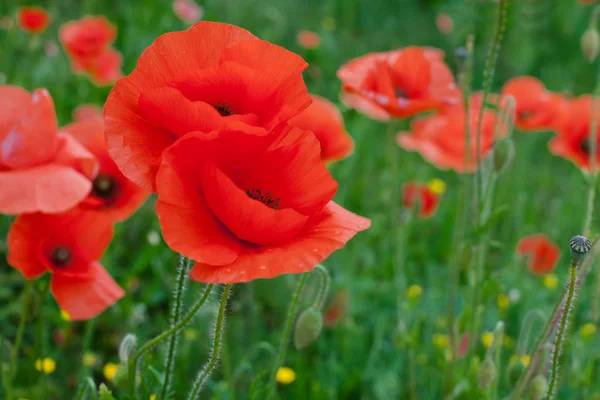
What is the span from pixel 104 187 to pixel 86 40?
154cm

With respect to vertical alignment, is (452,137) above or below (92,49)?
above

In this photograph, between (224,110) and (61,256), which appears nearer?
(224,110)

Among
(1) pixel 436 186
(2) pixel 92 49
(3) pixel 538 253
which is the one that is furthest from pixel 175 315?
(1) pixel 436 186

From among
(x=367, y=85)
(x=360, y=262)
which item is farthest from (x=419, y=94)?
(x=360, y=262)

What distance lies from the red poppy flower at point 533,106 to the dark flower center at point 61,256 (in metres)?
1.41

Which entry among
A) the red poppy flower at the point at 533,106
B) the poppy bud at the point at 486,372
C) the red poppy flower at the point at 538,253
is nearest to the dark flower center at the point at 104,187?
the poppy bud at the point at 486,372

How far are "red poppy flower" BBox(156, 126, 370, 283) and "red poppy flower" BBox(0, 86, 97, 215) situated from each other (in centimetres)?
40

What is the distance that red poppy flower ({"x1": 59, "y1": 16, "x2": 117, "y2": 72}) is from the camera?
9.70ft

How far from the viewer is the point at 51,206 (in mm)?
1179

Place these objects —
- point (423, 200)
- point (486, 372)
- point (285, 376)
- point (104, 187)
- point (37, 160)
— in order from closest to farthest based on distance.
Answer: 1. point (37, 160)
2. point (486, 372)
3. point (104, 187)
4. point (285, 376)
5. point (423, 200)

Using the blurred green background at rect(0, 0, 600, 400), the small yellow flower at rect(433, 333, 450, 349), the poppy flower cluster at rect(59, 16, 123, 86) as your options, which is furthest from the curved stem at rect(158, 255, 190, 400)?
the poppy flower cluster at rect(59, 16, 123, 86)

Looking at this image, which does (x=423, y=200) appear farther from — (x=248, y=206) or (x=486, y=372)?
(x=248, y=206)

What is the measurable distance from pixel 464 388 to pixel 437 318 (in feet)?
2.76

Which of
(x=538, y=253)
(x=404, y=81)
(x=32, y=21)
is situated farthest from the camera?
(x=32, y=21)
